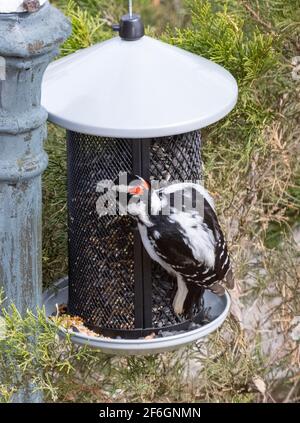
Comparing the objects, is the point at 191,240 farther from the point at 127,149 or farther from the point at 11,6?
the point at 11,6

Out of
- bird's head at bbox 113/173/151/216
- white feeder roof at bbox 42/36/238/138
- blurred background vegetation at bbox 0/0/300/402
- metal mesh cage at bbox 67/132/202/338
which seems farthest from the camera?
blurred background vegetation at bbox 0/0/300/402

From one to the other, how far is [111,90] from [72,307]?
0.71 metres

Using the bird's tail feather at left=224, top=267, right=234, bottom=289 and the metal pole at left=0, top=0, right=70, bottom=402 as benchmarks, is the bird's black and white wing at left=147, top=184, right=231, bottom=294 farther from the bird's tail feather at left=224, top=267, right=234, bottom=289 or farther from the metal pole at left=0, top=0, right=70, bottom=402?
the metal pole at left=0, top=0, right=70, bottom=402

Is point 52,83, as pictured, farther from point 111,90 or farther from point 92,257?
point 92,257

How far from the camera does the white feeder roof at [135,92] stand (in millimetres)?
2537

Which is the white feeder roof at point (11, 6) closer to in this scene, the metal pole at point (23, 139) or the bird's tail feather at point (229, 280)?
the metal pole at point (23, 139)

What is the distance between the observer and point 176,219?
270 centimetres

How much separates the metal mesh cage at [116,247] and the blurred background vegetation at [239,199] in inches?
8.8

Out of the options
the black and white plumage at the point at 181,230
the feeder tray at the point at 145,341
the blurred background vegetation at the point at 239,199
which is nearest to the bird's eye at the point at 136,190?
the black and white plumage at the point at 181,230

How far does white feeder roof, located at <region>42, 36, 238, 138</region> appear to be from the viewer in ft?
8.32

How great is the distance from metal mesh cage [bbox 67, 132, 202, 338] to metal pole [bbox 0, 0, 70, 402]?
0.86ft

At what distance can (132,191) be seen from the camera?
2643mm

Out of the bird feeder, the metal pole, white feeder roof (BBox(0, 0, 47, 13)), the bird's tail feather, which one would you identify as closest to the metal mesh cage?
the bird feeder
